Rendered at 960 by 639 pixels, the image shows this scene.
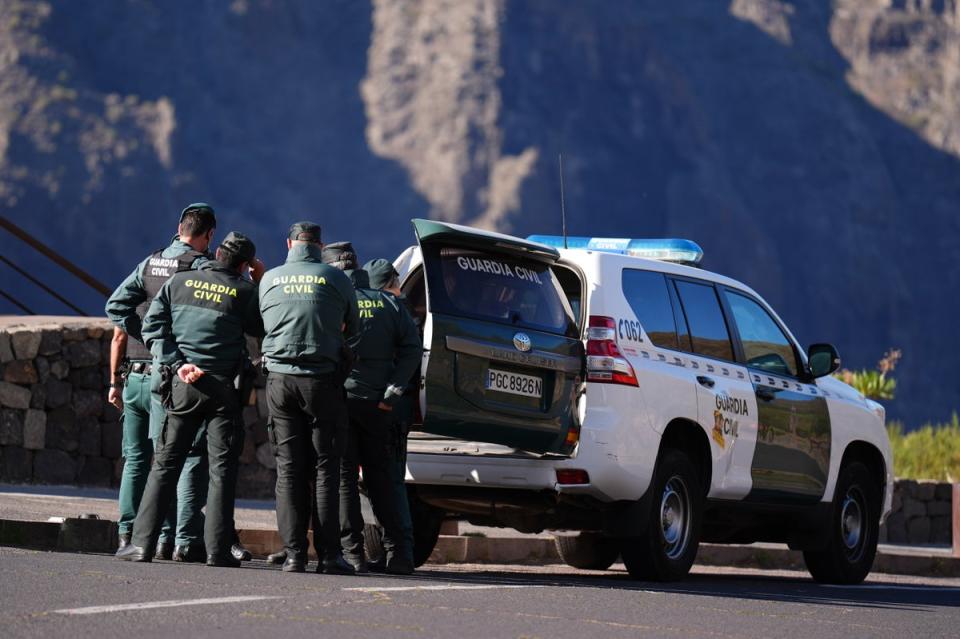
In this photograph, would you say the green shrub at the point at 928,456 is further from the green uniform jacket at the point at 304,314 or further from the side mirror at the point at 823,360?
the green uniform jacket at the point at 304,314

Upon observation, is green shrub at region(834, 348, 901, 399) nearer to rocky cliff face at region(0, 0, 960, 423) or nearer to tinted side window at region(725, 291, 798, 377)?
tinted side window at region(725, 291, 798, 377)

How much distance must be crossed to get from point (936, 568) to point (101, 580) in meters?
10.7

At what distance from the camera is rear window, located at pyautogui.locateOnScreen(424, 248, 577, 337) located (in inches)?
397

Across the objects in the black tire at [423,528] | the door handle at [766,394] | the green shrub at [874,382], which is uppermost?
the green shrub at [874,382]

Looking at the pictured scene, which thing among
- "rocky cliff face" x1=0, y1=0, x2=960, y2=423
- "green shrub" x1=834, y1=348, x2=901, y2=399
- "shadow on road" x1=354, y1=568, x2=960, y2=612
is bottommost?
"shadow on road" x1=354, y1=568, x2=960, y2=612

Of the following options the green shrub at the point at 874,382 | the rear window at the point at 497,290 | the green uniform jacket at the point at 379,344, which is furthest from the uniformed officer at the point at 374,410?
the green shrub at the point at 874,382

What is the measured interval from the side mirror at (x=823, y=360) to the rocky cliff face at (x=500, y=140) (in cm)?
9390

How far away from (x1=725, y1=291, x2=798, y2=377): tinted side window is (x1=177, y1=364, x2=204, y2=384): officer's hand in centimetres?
410

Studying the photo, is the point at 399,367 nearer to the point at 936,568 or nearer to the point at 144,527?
the point at 144,527

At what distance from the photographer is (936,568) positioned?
1673cm

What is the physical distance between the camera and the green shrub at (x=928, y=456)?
87.8 feet

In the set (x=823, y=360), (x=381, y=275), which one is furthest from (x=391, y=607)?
(x=823, y=360)

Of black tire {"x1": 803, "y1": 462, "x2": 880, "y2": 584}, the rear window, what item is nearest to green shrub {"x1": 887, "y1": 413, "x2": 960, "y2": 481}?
black tire {"x1": 803, "y1": 462, "x2": 880, "y2": 584}

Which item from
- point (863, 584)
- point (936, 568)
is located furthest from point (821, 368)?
point (936, 568)
